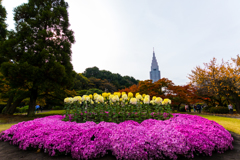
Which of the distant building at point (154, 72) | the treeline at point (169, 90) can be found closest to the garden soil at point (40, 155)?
the treeline at point (169, 90)

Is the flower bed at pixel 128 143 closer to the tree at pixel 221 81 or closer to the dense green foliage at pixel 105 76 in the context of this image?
the tree at pixel 221 81

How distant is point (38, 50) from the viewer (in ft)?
→ 33.8

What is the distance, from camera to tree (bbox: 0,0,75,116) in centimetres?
947

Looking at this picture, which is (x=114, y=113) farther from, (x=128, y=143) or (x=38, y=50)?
(x=38, y=50)

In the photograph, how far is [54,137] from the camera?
117 inches

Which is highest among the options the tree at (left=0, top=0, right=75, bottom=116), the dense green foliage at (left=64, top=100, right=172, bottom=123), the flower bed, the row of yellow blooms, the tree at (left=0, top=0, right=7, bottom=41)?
the tree at (left=0, top=0, right=7, bottom=41)

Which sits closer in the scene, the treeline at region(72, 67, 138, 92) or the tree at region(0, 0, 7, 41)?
the tree at region(0, 0, 7, 41)

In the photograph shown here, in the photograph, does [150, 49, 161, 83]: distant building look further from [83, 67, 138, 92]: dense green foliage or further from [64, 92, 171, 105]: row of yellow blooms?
[64, 92, 171, 105]: row of yellow blooms

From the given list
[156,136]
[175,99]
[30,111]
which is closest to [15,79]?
[30,111]

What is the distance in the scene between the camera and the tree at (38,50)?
9466 mm

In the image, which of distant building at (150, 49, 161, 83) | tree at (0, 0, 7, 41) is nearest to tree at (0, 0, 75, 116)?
tree at (0, 0, 7, 41)

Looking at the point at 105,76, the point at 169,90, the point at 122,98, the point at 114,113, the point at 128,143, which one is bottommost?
the point at 128,143

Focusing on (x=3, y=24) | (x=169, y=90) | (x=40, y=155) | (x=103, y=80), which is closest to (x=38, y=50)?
(x=3, y=24)

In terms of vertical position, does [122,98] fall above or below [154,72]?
below
